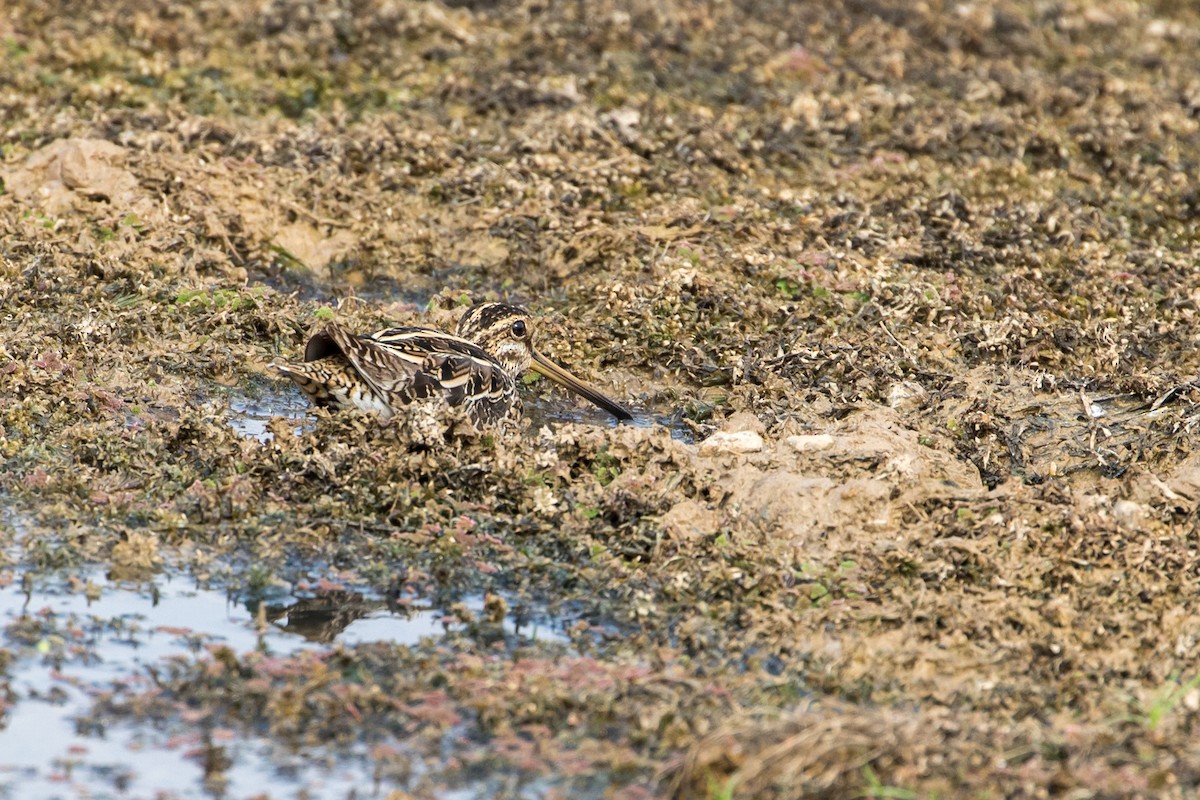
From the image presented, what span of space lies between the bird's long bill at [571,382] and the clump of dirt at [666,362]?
0.22 m

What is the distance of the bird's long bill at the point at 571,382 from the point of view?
812 centimetres

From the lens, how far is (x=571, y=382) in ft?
27.2

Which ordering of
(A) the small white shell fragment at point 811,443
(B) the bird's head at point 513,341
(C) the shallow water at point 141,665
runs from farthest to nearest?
(B) the bird's head at point 513,341, (A) the small white shell fragment at point 811,443, (C) the shallow water at point 141,665

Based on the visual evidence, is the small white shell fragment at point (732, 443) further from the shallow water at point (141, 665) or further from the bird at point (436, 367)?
the shallow water at point (141, 665)

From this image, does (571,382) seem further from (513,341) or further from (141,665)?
(141,665)

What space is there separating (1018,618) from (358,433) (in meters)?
2.83

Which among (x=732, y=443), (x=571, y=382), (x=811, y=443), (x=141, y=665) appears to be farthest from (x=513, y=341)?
(x=141, y=665)

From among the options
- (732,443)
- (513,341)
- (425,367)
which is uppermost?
(425,367)

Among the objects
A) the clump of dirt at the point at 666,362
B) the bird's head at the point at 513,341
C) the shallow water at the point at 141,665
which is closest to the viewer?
the shallow water at the point at 141,665

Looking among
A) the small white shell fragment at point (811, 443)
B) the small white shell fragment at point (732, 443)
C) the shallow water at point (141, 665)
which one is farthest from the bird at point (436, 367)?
the shallow water at point (141, 665)

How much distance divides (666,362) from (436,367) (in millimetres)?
1631

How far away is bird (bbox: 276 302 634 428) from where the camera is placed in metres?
7.04

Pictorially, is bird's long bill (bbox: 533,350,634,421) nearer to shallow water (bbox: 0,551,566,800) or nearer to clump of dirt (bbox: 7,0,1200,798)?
clump of dirt (bbox: 7,0,1200,798)

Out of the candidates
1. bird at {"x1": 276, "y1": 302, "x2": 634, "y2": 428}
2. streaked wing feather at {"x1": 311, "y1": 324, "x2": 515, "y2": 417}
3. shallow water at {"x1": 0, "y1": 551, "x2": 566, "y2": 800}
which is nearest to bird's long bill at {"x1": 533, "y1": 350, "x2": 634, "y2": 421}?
bird at {"x1": 276, "y1": 302, "x2": 634, "y2": 428}
